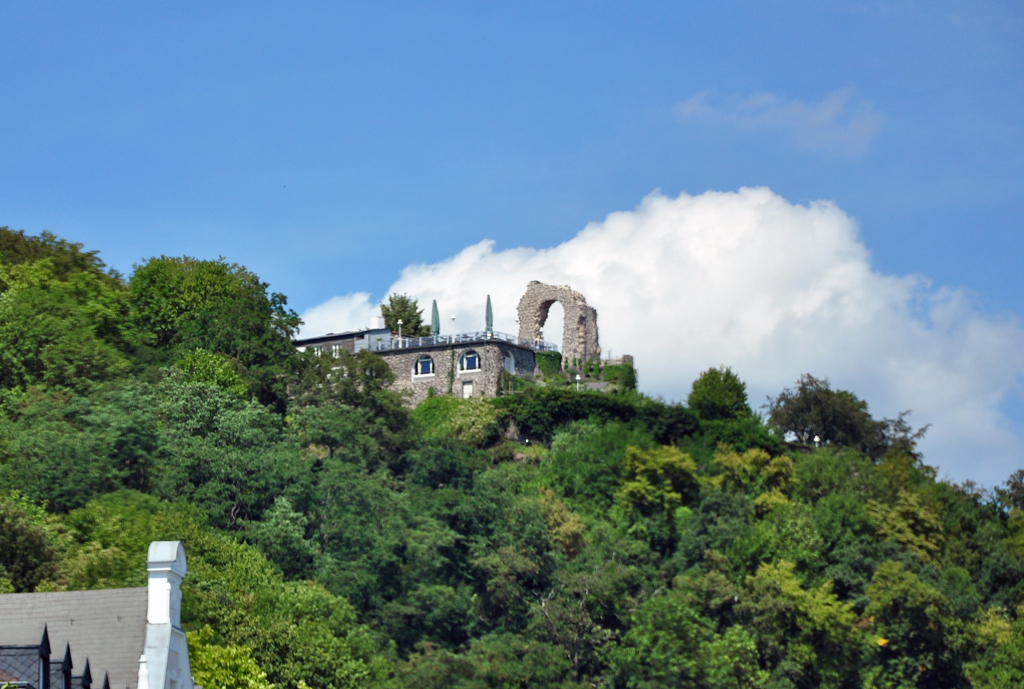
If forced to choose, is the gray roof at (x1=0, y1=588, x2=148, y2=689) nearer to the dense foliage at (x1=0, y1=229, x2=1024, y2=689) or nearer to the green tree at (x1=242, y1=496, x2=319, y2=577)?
the dense foliage at (x1=0, y1=229, x2=1024, y2=689)

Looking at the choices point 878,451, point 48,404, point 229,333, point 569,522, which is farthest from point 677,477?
point 48,404

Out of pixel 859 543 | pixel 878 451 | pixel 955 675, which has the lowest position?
pixel 955 675

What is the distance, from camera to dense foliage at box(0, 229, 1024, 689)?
46.1 meters

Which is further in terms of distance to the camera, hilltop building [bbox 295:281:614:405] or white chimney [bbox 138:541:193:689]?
hilltop building [bbox 295:281:614:405]

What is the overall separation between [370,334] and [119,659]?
204 ft

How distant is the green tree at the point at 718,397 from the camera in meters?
73.2

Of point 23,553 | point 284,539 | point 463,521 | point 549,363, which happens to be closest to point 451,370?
point 549,363

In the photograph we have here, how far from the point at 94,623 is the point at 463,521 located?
115 ft

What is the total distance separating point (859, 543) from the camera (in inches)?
2266

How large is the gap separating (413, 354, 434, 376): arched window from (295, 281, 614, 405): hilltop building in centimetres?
5

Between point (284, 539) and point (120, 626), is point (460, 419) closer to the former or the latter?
point (284, 539)

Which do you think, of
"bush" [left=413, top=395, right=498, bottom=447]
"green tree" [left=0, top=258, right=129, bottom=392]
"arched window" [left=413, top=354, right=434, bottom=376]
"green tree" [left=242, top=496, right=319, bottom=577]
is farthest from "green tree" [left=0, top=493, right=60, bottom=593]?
"arched window" [left=413, top=354, right=434, bottom=376]

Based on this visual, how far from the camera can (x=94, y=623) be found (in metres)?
21.9

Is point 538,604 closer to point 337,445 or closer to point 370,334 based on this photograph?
point 337,445
